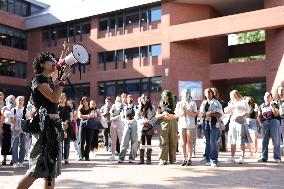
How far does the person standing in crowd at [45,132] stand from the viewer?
450 centimetres

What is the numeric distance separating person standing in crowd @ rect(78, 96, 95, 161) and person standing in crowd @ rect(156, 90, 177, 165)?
242 centimetres

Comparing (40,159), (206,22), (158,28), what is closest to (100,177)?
(40,159)

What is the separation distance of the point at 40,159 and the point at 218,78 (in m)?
26.8

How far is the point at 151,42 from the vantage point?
31625 mm

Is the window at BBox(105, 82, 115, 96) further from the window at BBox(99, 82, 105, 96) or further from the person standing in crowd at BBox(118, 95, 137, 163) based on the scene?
the person standing in crowd at BBox(118, 95, 137, 163)

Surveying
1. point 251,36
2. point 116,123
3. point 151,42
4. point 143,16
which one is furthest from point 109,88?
point 116,123

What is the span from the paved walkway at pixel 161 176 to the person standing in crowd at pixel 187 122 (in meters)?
0.36

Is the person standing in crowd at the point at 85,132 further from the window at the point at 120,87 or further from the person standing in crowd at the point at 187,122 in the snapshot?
the window at the point at 120,87

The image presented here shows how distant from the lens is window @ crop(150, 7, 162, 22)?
31.4m

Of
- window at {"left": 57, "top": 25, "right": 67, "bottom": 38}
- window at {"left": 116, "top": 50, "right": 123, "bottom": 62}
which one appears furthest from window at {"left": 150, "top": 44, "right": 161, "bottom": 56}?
window at {"left": 57, "top": 25, "right": 67, "bottom": 38}

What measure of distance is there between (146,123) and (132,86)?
77.1ft

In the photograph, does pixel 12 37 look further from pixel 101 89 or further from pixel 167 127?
pixel 167 127

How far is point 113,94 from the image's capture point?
113ft

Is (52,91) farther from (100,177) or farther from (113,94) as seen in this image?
(113,94)
